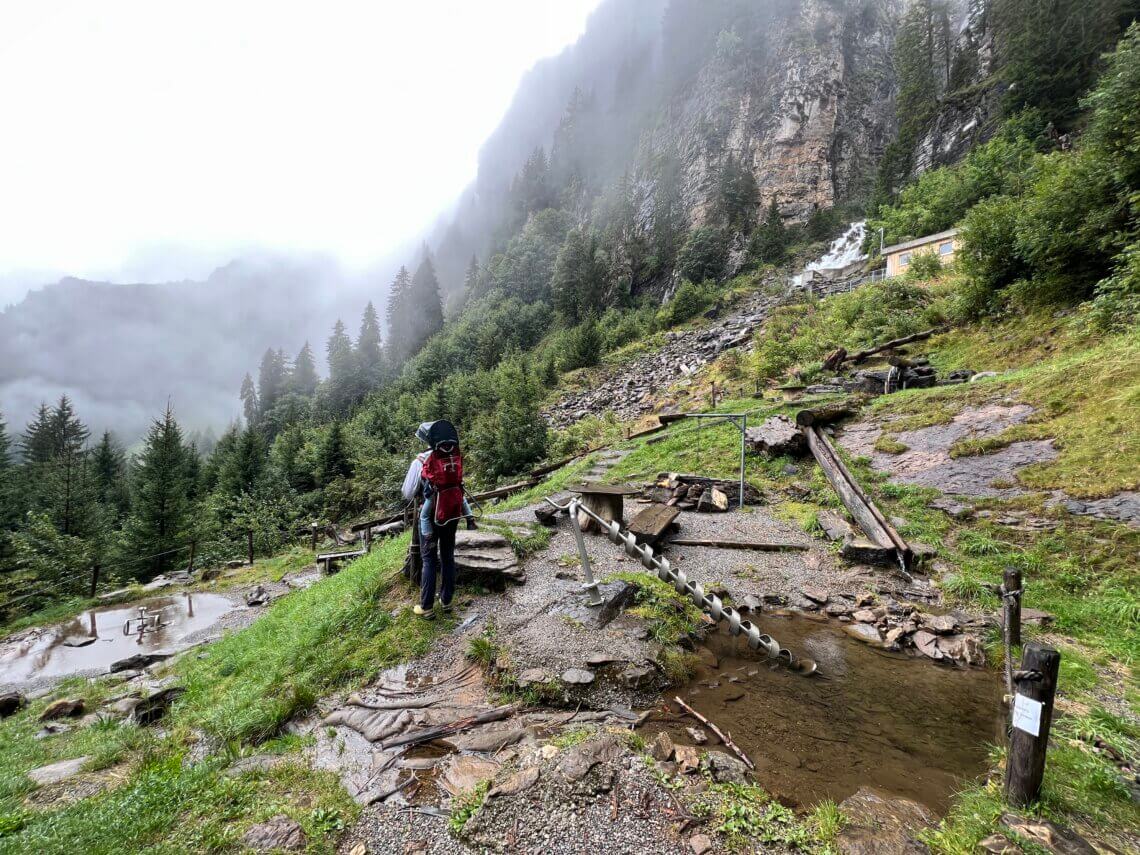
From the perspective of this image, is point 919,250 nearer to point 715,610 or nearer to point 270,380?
point 715,610

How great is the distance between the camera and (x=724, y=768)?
121 inches

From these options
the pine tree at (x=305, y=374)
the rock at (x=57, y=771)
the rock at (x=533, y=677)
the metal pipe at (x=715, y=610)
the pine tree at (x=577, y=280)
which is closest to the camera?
the rock at (x=57, y=771)

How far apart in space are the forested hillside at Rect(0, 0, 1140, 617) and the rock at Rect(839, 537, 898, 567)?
8.55m

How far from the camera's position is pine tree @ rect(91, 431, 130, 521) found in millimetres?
37062

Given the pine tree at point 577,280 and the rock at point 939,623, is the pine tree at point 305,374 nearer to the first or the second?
the pine tree at point 577,280

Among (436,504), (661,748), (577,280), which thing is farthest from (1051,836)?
(577,280)

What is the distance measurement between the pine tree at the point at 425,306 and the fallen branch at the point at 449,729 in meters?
68.9

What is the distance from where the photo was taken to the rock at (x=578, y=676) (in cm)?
406

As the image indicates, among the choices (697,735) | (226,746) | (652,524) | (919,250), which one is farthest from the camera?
(919,250)

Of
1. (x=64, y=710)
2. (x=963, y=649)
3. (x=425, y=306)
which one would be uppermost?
(x=425, y=306)

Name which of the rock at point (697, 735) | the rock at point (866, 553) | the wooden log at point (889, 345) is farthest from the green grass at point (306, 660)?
the wooden log at point (889, 345)

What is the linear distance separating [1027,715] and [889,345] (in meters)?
17.0

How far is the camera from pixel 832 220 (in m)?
49.3

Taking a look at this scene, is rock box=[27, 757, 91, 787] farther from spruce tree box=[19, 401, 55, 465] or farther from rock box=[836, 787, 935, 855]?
spruce tree box=[19, 401, 55, 465]
